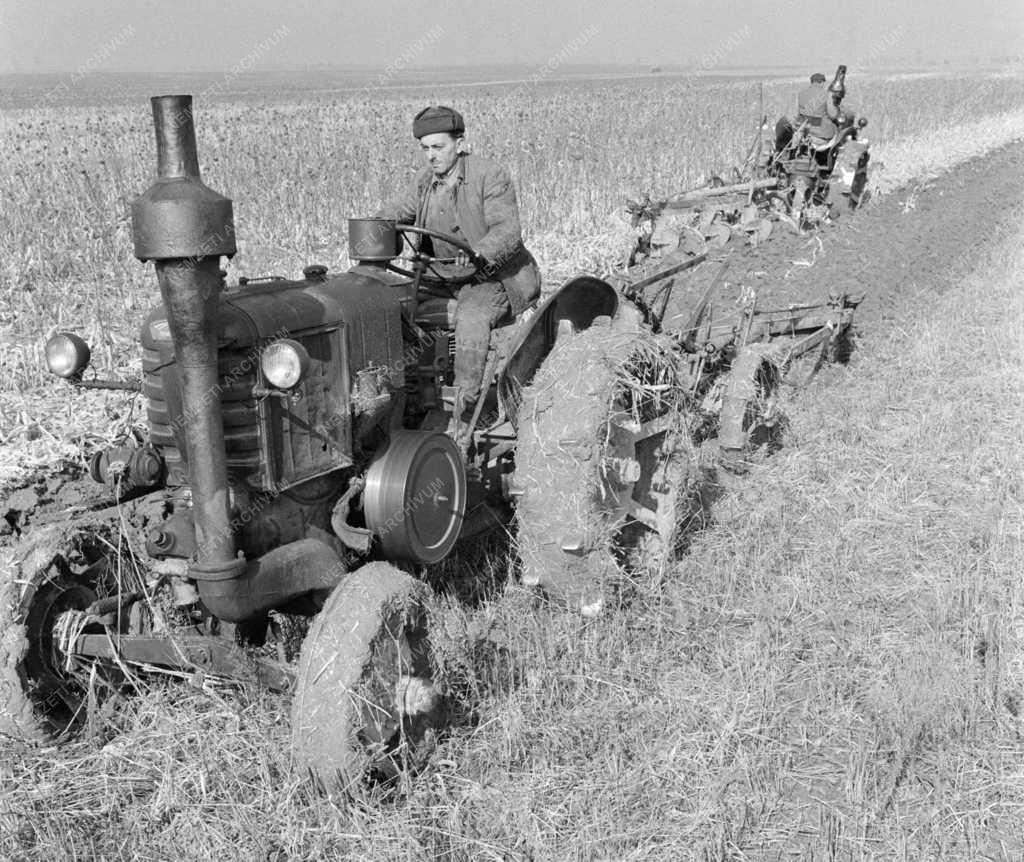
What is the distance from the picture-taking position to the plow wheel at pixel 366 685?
2902mm

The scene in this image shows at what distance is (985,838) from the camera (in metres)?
2.85

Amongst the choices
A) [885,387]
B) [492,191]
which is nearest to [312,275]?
[492,191]

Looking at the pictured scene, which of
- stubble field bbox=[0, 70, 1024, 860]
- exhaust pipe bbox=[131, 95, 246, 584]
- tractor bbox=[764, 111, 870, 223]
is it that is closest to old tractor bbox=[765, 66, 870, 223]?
tractor bbox=[764, 111, 870, 223]

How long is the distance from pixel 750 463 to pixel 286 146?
10663 mm

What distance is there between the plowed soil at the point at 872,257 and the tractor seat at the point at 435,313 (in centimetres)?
306

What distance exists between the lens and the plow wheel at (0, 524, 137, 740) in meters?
3.37

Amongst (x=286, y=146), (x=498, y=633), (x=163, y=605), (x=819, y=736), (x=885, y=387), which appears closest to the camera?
(x=819, y=736)

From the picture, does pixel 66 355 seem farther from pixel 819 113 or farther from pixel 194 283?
pixel 819 113

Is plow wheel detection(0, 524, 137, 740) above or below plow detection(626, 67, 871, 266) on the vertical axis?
below

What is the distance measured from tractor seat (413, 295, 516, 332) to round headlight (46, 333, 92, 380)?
1.41 metres

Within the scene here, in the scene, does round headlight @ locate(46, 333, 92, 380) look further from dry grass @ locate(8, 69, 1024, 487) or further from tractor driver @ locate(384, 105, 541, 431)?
tractor driver @ locate(384, 105, 541, 431)

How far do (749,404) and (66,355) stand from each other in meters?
3.55

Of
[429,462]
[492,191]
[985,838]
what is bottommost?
[985,838]

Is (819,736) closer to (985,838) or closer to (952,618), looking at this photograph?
(985,838)
